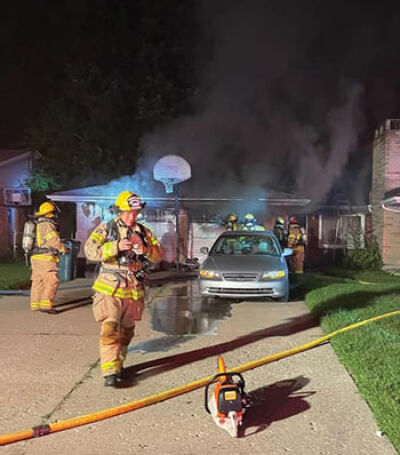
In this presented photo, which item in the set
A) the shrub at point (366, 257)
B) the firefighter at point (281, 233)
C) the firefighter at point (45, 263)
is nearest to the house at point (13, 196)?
the firefighter at point (281, 233)

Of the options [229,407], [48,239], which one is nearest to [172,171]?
[48,239]

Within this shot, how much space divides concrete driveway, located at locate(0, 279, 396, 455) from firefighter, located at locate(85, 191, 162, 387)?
35cm

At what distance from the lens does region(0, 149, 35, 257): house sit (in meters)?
20.1

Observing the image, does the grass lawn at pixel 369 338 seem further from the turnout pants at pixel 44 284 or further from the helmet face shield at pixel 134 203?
the turnout pants at pixel 44 284

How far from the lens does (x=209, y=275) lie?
27.2 feet

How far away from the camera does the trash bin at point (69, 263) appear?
11406 millimetres

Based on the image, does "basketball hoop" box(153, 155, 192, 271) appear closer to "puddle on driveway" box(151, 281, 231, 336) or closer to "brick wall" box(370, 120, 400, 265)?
"puddle on driveway" box(151, 281, 231, 336)

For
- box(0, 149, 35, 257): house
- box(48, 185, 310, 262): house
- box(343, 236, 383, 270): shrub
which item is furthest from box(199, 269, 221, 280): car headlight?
box(0, 149, 35, 257): house

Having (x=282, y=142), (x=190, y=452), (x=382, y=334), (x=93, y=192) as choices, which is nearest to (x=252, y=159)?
(x=282, y=142)

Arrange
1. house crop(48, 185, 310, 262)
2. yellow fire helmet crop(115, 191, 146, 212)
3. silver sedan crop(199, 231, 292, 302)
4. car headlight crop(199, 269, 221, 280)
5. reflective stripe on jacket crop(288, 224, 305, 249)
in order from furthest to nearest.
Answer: house crop(48, 185, 310, 262), reflective stripe on jacket crop(288, 224, 305, 249), car headlight crop(199, 269, 221, 280), silver sedan crop(199, 231, 292, 302), yellow fire helmet crop(115, 191, 146, 212)

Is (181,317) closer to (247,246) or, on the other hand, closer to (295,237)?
(247,246)

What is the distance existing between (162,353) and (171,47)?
16.7m

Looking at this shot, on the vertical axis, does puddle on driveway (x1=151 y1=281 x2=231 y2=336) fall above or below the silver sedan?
below

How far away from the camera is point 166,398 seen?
13.5 ft
